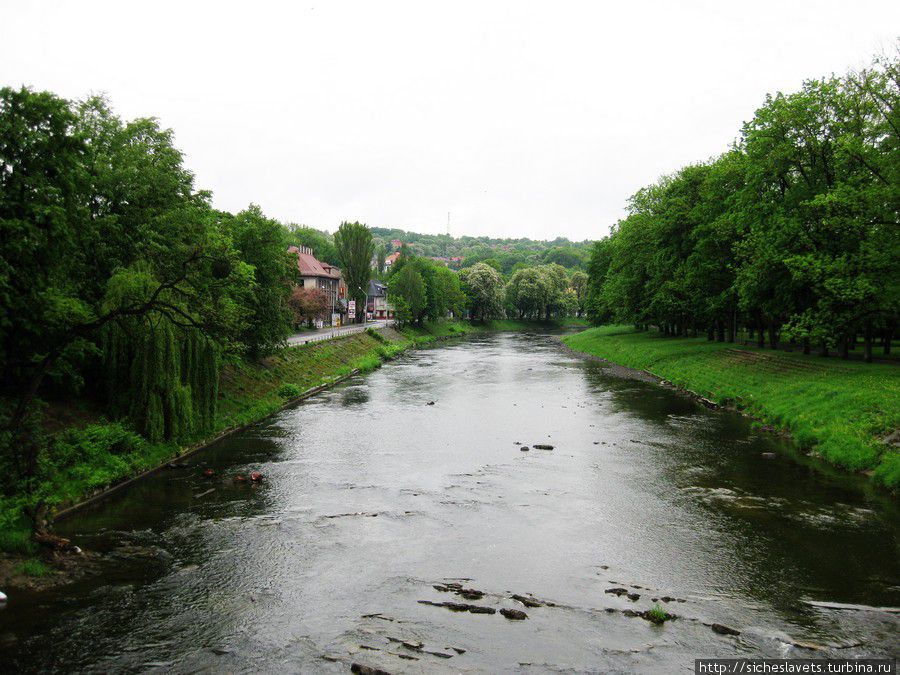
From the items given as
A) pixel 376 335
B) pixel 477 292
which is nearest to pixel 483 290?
pixel 477 292

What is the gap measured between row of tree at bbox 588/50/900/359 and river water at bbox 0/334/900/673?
9.83 metres

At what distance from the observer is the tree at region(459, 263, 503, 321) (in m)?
115

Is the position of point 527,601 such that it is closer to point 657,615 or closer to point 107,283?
point 657,615

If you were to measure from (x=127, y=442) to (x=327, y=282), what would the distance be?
3098 inches

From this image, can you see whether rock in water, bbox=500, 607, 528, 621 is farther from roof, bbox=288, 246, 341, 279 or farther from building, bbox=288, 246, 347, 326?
roof, bbox=288, 246, 341, 279

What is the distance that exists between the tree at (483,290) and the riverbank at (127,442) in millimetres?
65594

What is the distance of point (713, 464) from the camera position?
2067 cm

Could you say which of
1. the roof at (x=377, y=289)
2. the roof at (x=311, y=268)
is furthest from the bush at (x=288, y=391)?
the roof at (x=377, y=289)

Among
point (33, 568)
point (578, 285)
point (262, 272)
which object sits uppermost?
point (578, 285)

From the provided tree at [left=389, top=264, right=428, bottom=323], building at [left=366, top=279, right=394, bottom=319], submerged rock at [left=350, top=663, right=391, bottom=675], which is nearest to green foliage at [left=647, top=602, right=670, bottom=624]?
Result: submerged rock at [left=350, top=663, right=391, bottom=675]

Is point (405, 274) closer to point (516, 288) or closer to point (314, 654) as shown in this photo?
point (516, 288)

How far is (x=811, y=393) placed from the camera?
26500 mm

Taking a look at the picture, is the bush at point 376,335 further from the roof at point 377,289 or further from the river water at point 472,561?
the roof at point 377,289

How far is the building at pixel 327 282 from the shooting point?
8638 centimetres
